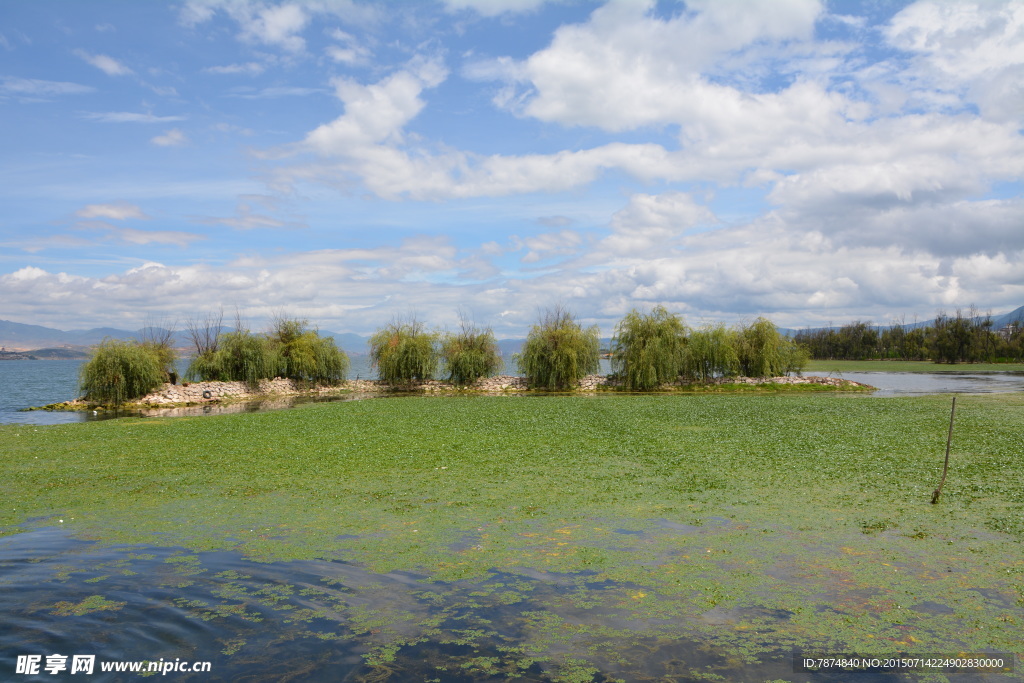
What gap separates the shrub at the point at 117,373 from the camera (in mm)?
27844

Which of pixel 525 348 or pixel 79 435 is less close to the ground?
pixel 525 348

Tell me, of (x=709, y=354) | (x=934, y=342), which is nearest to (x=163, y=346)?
(x=709, y=354)

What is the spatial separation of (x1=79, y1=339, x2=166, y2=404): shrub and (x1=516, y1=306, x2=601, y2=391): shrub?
19.7 m

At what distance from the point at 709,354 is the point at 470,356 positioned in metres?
14.5

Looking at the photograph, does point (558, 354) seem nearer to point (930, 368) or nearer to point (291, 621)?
point (291, 621)

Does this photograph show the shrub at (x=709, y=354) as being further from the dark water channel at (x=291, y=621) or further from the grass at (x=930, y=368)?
the dark water channel at (x=291, y=621)

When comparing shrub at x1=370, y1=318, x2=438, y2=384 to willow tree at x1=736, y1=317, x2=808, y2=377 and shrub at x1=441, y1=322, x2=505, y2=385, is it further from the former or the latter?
willow tree at x1=736, y1=317, x2=808, y2=377

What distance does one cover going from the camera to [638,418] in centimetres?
1997

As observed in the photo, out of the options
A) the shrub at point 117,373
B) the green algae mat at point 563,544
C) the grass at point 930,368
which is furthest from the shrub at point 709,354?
the shrub at point 117,373

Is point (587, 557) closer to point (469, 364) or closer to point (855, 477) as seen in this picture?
point (855, 477)

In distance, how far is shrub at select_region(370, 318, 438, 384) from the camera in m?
38.2

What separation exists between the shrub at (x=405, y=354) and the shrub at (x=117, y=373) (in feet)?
43.3

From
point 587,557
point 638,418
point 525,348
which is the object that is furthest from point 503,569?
point 525,348

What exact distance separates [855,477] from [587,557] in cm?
617
